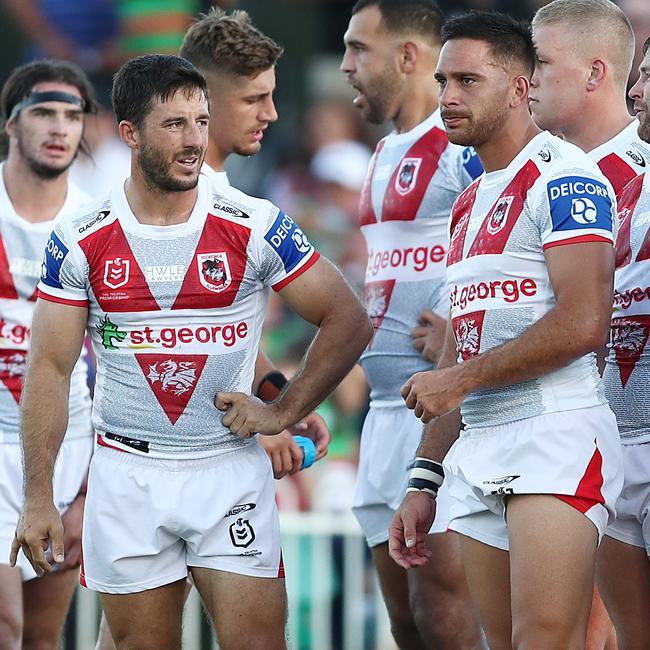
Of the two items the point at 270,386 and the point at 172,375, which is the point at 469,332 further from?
the point at 270,386

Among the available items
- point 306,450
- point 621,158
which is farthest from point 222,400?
point 621,158

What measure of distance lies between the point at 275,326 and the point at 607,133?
537cm

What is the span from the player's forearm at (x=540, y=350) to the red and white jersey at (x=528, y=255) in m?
0.13

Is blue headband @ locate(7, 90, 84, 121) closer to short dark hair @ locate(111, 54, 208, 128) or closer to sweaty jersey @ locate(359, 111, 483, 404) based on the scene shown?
sweaty jersey @ locate(359, 111, 483, 404)

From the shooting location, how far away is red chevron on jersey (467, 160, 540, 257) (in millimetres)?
4004

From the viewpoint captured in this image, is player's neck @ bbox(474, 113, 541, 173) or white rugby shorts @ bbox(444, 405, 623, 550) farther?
player's neck @ bbox(474, 113, 541, 173)

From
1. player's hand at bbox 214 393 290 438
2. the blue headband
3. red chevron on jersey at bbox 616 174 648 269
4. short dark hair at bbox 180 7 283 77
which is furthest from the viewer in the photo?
the blue headband

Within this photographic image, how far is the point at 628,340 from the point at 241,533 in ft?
4.71

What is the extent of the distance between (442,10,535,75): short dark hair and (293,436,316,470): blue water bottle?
1.49 metres

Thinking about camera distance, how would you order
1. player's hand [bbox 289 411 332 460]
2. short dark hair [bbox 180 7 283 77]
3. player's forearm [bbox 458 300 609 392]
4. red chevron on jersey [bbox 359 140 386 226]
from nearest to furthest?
player's forearm [bbox 458 300 609 392]
player's hand [bbox 289 411 332 460]
short dark hair [bbox 180 7 283 77]
red chevron on jersey [bbox 359 140 386 226]

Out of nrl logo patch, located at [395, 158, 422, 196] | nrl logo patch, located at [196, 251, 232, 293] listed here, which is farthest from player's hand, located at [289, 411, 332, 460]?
nrl logo patch, located at [395, 158, 422, 196]

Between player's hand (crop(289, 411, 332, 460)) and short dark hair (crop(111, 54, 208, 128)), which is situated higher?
short dark hair (crop(111, 54, 208, 128))

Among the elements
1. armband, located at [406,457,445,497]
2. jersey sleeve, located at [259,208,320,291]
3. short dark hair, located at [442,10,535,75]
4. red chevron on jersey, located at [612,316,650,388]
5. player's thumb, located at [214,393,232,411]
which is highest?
short dark hair, located at [442,10,535,75]

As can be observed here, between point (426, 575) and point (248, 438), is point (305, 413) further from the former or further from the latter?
point (426, 575)
